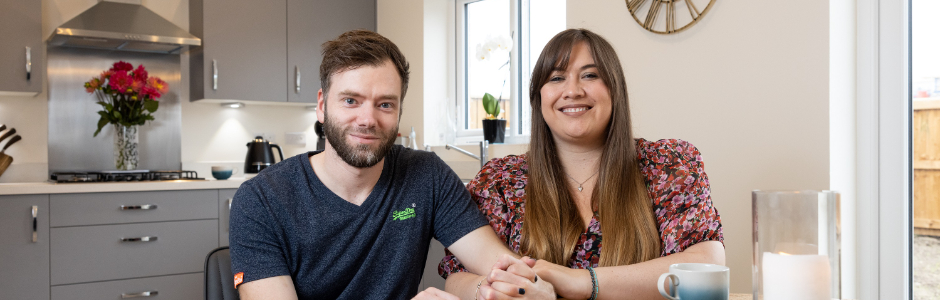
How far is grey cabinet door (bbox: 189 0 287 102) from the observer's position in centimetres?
342

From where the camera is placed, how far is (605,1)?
2.33 metres

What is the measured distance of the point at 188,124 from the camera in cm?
366

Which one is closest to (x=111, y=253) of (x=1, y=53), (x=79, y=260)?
(x=79, y=260)

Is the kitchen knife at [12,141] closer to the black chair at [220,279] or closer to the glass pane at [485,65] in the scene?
the glass pane at [485,65]

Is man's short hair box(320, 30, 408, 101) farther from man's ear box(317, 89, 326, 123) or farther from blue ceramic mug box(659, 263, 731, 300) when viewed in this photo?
blue ceramic mug box(659, 263, 731, 300)

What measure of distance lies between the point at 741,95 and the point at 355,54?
120cm

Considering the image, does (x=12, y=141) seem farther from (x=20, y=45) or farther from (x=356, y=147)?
(x=356, y=147)

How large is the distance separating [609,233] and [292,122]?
3056mm

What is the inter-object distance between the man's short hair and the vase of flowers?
2.38 metres

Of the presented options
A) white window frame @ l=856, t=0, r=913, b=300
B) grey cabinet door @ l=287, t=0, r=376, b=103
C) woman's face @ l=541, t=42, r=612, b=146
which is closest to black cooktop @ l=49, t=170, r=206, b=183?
grey cabinet door @ l=287, t=0, r=376, b=103

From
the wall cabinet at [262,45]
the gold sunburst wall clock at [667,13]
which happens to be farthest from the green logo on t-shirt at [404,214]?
the wall cabinet at [262,45]

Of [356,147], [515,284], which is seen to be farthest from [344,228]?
[515,284]

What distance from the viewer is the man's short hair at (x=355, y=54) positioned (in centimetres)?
126

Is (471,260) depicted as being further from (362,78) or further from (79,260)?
(79,260)
